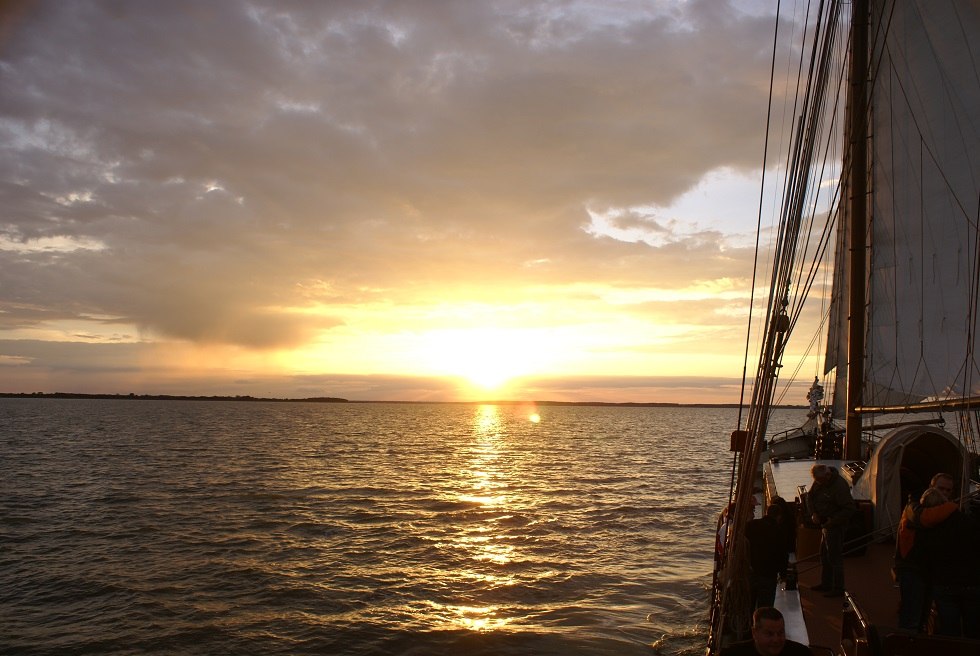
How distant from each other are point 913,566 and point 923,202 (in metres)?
13.3

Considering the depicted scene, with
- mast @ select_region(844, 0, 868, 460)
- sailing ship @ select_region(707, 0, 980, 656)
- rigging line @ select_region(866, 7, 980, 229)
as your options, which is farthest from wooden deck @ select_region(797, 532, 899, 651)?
rigging line @ select_region(866, 7, 980, 229)

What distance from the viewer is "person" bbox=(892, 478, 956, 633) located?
26.3ft

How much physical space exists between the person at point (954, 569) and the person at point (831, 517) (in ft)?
8.43

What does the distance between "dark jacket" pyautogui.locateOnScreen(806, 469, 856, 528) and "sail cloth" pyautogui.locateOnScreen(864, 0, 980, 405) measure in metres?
7.35

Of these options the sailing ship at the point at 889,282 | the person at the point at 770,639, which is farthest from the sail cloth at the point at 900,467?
the person at the point at 770,639

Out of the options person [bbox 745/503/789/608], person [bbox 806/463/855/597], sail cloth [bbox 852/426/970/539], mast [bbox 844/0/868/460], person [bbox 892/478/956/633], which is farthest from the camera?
mast [bbox 844/0/868/460]

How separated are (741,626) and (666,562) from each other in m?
12.9

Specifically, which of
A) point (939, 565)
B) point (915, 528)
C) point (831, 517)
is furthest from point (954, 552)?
point (831, 517)

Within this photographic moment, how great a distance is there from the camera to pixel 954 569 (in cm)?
781

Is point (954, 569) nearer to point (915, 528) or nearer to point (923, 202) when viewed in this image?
point (915, 528)

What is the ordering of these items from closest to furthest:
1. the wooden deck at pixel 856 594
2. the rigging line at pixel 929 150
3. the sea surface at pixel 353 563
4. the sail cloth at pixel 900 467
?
the wooden deck at pixel 856 594 < the sail cloth at pixel 900 467 < the sea surface at pixel 353 563 < the rigging line at pixel 929 150

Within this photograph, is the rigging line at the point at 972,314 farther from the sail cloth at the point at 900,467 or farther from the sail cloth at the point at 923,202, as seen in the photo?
the sail cloth at the point at 900,467

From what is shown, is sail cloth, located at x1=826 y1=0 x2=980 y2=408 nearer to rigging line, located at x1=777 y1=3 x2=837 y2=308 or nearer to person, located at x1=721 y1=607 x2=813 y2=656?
rigging line, located at x1=777 y1=3 x2=837 y2=308

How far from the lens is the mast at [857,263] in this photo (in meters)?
19.2
